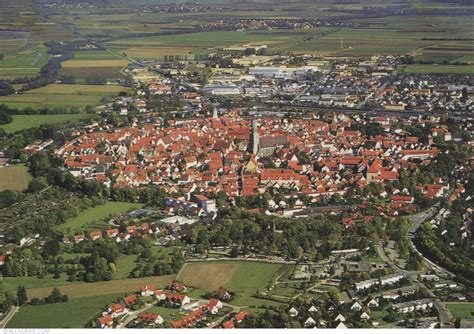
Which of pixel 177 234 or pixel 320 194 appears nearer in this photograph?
pixel 177 234

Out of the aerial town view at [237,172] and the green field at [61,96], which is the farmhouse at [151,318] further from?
the green field at [61,96]

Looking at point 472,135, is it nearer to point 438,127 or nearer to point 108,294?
point 438,127

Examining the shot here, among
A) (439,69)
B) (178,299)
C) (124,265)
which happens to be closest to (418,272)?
(178,299)

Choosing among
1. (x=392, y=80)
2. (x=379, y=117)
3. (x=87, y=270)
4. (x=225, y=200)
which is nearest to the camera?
(x=87, y=270)

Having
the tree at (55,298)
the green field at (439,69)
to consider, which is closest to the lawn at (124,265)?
the tree at (55,298)

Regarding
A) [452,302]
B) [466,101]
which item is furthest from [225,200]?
[466,101]

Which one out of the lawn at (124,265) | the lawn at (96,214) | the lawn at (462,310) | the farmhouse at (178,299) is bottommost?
the lawn at (96,214)

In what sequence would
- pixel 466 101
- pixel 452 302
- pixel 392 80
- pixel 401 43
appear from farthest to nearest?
1. pixel 401 43
2. pixel 392 80
3. pixel 466 101
4. pixel 452 302
